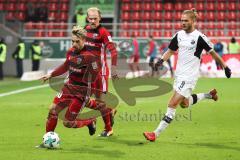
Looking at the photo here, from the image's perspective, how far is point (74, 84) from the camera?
10031 mm

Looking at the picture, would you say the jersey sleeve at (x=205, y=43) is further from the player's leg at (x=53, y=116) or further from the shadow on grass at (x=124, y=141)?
the player's leg at (x=53, y=116)

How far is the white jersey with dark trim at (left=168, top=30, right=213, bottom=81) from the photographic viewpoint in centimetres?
1040

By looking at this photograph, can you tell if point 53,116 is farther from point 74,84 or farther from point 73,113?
point 74,84

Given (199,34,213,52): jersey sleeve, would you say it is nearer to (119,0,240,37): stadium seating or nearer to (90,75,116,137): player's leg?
(90,75,116,137): player's leg

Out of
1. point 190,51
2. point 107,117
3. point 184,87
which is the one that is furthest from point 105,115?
point 190,51

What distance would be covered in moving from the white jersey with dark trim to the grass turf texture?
3.73 feet

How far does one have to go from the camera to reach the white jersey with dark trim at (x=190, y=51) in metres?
10.4

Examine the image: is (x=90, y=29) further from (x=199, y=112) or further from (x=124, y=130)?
(x=199, y=112)

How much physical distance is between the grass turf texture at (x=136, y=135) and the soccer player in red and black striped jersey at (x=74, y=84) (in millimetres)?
454

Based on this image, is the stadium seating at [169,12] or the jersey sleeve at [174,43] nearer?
the jersey sleeve at [174,43]

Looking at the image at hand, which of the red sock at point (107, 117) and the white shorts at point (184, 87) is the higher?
the white shorts at point (184, 87)

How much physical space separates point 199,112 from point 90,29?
486 centimetres

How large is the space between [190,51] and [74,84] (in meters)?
2.03

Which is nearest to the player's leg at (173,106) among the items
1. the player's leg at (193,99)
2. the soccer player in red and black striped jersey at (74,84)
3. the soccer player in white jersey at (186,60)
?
the soccer player in white jersey at (186,60)
